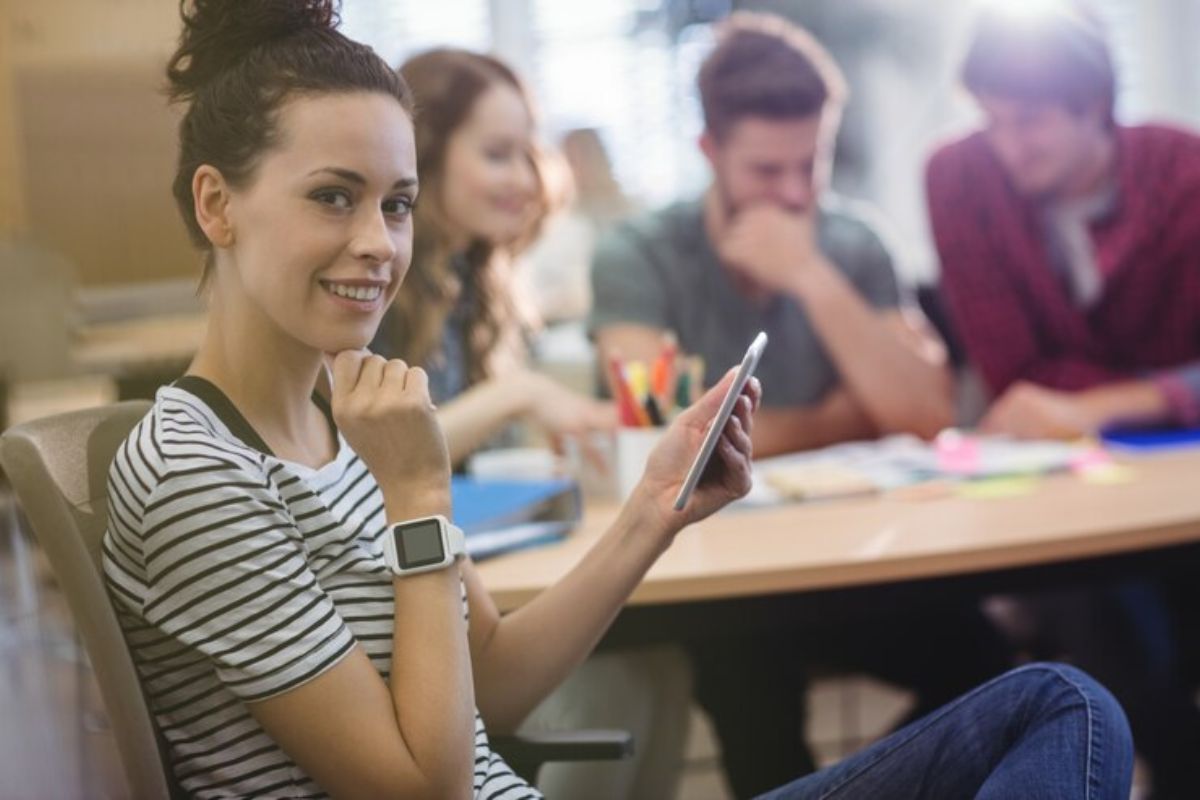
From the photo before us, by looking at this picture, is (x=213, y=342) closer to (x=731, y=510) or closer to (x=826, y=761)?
(x=731, y=510)

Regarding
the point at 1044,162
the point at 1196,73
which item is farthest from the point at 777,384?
the point at 1196,73

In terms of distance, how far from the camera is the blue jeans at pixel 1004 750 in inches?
41.6

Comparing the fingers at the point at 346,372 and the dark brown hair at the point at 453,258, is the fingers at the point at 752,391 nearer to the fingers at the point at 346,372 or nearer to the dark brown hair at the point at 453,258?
the fingers at the point at 346,372

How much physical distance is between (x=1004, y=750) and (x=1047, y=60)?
67.1 inches

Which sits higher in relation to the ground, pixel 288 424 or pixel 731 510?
pixel 288 424

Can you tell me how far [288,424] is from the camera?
1.00 meters

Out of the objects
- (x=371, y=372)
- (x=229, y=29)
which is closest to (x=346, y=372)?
(x=371, y=372)

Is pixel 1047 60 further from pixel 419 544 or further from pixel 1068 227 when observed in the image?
pixel 419 544

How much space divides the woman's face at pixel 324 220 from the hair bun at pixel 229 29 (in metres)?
0.06

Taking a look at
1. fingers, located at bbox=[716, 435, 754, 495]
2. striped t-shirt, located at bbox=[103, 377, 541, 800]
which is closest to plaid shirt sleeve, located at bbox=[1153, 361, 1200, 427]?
fingers, located at bbox=[716, 435, 754, 495]

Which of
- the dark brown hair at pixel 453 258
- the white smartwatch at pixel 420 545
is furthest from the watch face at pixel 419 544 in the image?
the dark brown hair at pixel 453 258

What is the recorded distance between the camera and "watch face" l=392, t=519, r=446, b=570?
0.93 meters

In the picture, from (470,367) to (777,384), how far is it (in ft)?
2.56

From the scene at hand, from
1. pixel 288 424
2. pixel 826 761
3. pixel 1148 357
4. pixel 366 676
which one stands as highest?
pixel 288 424
